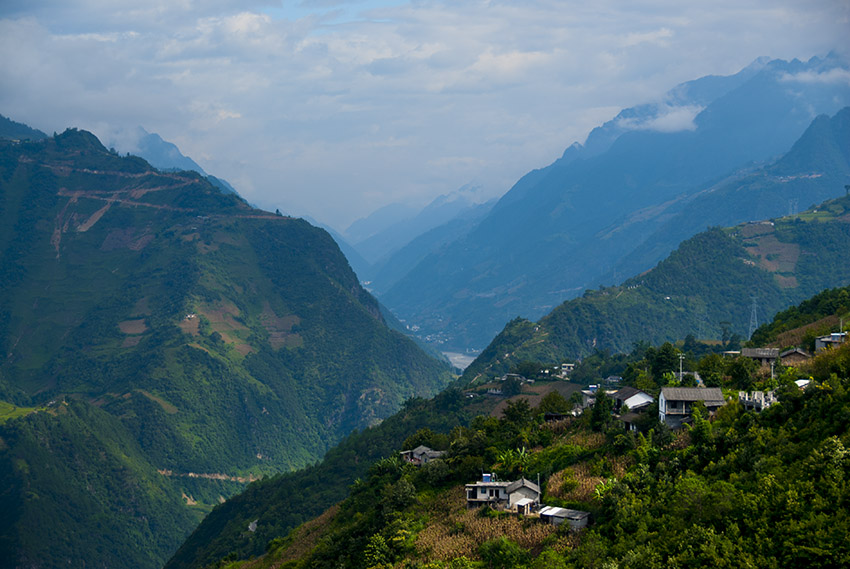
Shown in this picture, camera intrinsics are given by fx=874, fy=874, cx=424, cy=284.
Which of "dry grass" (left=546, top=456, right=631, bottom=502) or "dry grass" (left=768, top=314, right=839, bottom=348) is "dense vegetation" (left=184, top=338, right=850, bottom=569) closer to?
"dry grass" (left=546, top=456, right=631, bottom=502)

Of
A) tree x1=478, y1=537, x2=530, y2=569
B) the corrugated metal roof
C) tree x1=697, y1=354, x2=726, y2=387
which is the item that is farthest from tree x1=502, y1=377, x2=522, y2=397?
tree x1=478, y1=537, x2=530, y2=569

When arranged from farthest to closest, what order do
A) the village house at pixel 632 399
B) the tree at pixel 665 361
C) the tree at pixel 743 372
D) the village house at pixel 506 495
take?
the tree at pixel 665 361, the village house at pixel 632 399, the tree at pixel 743 372, the village house at pixel 506 495

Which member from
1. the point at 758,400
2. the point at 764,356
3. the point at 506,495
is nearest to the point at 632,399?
the point at 764,356

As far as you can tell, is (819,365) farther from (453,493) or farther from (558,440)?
(453,493)

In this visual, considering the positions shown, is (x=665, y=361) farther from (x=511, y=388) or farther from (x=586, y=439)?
(x=511, y=388)

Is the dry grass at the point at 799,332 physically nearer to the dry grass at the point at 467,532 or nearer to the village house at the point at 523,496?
the village house at the point at 523,496

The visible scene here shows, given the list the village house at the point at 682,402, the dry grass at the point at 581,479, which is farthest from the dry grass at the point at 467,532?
the village house at the point at 682,402

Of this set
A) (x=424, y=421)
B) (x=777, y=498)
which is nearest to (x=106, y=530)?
(x=424, y=421)
